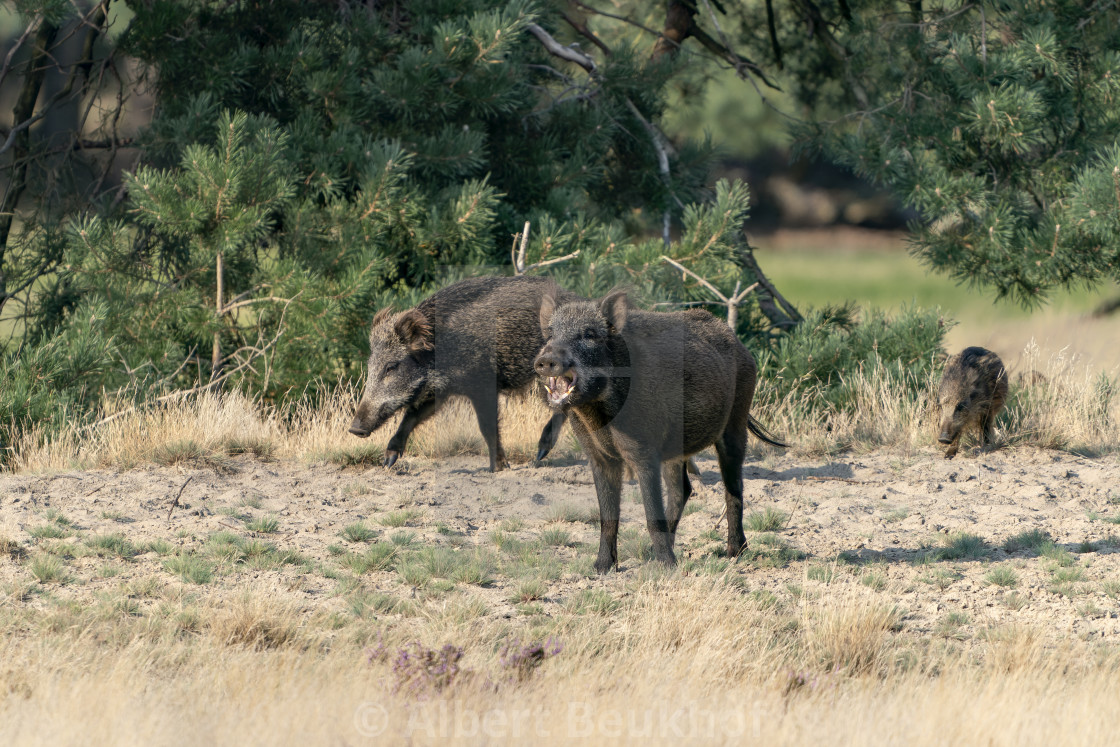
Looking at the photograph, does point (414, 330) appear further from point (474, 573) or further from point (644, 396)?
point (644, 396)

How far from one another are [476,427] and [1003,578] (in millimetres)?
4505

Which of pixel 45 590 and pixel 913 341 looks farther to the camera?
pixel 913 341

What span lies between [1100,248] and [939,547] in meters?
4.72

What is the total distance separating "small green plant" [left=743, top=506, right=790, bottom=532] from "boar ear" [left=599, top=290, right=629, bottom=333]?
1881 millimetres

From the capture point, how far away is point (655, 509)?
5516mm

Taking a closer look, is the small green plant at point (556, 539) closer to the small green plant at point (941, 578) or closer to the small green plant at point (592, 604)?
the small green plant at point (592, 604)

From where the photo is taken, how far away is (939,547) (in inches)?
249

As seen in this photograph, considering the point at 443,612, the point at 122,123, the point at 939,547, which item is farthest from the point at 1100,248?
the point at 122,123

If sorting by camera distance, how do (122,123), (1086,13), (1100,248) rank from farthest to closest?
(122,123) < (1086,13) < (1100,248)

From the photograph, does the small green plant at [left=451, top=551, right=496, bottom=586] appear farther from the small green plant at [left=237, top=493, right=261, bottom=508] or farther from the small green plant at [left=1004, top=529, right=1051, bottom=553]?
the small green plant at [left=1004, top=529, right=1051, bottom=553]

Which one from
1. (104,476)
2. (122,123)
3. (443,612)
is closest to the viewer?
(443,612)

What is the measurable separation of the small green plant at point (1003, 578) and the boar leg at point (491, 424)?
3497 millimetres

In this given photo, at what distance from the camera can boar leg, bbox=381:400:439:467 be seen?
7848 mm

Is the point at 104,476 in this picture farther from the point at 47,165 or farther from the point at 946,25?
the point at 946,25
